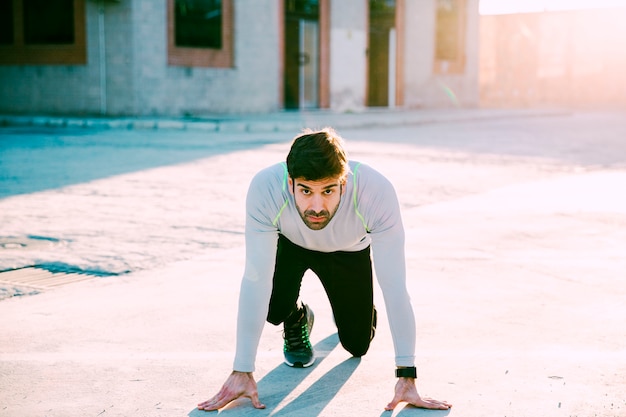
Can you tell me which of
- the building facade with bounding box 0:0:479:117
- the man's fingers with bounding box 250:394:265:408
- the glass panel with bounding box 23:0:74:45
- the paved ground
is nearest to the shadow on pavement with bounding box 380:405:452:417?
the paved ground

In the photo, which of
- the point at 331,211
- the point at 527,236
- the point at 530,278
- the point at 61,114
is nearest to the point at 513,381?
the point at 331,211

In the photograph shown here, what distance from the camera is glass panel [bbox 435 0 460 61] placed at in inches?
993

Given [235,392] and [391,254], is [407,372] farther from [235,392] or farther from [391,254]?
[235,392]

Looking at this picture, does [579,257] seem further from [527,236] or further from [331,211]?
[331,211]

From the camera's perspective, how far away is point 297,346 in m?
3.11

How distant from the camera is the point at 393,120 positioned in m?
17.2

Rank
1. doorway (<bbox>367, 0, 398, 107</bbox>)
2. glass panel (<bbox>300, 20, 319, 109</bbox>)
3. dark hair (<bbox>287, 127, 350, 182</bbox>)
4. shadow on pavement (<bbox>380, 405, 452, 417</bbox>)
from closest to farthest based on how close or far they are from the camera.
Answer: dark hair (<bbox>287, 127, 350, 182</bbox>), shadow on pavement (<bbox>380, 405, 452, 417</bbox>), glass panel (<bbox>300, 20, 319, 109</bbox>), doorway (<bbox>367, 0, 398, 107</bbox>)

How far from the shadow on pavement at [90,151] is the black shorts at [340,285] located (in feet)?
15.2

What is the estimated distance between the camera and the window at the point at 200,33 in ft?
57.9

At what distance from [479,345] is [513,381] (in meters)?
0.40

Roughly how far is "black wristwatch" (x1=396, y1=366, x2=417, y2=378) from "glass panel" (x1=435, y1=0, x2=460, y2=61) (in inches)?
917

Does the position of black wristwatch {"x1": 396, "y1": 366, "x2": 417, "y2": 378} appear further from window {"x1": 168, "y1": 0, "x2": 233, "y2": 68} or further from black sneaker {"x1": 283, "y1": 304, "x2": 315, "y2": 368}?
window {"x1": 168, "y1": 0, "x2": 233, "y2": 68}

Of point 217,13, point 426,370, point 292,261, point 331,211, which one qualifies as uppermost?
point 217,13

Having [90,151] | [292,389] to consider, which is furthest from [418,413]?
[90,151]
